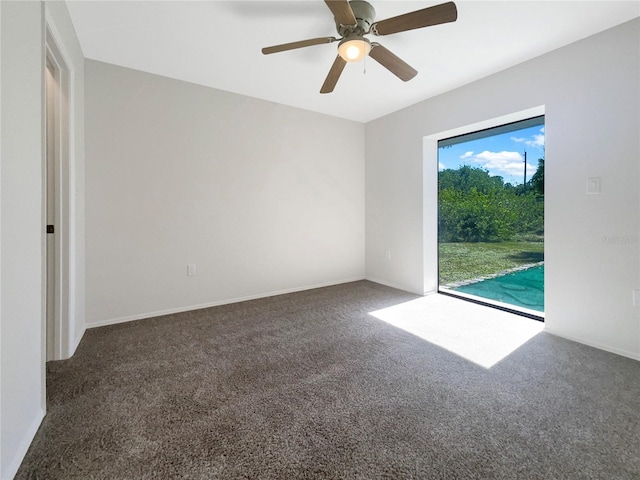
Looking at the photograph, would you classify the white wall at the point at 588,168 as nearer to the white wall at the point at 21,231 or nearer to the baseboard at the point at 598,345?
the baseboard at the point at 598,345

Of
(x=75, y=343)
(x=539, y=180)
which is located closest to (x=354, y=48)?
(x=539, y=180)

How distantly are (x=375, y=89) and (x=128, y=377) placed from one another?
137 inches

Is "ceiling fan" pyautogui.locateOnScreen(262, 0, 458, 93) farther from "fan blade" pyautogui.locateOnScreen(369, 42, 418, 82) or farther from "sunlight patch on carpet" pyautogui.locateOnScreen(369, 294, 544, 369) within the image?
"sunlight patch on carpet" pyautogui.locateOnScreen(369, 294, 544, 369)

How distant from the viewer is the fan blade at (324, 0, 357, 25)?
1623 mm

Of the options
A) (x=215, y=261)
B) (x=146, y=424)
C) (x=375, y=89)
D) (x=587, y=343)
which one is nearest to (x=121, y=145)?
(x=215, y=261)

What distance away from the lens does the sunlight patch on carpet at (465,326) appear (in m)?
2.25

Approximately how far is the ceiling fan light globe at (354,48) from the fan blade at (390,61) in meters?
0.07

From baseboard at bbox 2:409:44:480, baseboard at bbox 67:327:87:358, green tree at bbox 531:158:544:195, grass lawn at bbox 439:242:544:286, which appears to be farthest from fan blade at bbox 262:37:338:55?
grass lawn at bbox 439:242:544:286

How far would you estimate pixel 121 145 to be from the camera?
2754 millimetres

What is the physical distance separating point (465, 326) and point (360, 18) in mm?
2628

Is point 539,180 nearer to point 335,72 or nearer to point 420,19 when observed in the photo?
point 420,19

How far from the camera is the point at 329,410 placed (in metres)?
1.56

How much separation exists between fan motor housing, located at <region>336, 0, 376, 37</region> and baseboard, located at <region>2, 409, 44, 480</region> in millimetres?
2769

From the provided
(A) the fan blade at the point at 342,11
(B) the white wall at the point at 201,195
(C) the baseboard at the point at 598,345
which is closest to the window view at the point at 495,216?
(C) the baseboard at the point at 598,345
